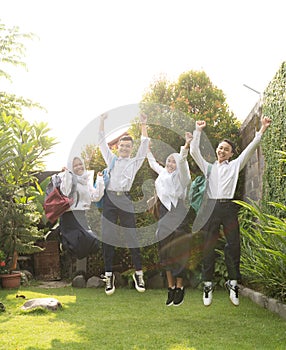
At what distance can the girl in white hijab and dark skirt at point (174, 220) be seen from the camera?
17.2 ft

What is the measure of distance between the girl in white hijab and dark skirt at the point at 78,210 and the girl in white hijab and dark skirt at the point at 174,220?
2.12ft

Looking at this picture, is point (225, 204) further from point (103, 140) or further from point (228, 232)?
point (103, 140)

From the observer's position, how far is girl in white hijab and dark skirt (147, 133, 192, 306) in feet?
17.2

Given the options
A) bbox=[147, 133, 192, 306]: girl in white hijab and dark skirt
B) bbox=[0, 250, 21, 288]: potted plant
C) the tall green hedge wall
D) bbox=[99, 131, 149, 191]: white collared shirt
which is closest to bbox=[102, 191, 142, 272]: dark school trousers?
bbox=[99, 131, 149, 191]: white collared shirt

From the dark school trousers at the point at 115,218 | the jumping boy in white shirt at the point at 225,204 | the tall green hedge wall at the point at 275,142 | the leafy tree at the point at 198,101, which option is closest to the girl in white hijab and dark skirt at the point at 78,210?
the dark school trousers at the point at 115,218

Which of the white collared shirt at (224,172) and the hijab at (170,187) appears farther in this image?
the hijab at (170,187)

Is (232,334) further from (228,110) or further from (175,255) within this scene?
(228,110)

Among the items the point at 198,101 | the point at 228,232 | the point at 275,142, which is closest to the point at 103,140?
the point at 228,232

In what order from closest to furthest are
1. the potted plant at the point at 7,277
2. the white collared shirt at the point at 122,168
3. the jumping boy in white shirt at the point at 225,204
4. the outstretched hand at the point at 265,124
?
the outstretched hand at the point at 265,124
the jumping boy in white shirt at the point at 225,204
the white collared shirt at the point at 122,168
the potted plant at the point at 7,277

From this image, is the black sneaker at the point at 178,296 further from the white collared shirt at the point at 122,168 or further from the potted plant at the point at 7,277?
the potted plant at the point at 7,277

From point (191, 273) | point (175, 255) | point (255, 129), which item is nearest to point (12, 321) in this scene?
point (175, 255)

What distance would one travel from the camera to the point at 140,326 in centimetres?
598

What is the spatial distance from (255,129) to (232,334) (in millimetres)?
3753

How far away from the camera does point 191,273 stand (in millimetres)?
9031
